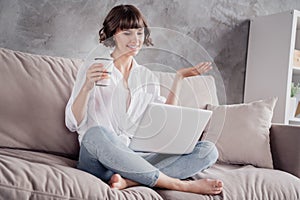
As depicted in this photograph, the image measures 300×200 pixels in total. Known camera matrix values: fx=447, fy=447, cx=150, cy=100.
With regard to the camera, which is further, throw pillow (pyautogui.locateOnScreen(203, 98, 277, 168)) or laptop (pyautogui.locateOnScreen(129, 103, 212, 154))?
throw pillow (pyautogui.locateOnScreen(203, 98, 277, 168))

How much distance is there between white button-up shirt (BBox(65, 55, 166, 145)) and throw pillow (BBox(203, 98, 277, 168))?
1.62ft

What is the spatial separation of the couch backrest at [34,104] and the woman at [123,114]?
19 cm

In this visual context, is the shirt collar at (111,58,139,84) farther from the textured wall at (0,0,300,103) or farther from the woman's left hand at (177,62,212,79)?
the woman's left hand at (177,62,212,79)

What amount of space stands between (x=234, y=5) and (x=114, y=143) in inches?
69.0

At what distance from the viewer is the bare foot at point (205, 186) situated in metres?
1.46

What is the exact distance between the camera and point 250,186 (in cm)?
157

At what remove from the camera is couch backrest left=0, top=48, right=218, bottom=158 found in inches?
66.6

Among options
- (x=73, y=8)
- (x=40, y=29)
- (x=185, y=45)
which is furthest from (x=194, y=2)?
(x=185, y=45)

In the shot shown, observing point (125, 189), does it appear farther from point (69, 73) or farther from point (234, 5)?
point (234, 5)

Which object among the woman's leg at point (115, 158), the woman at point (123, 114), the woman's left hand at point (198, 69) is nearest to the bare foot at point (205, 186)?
the woman at point (123, 114)

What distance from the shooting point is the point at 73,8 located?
2.29 metres

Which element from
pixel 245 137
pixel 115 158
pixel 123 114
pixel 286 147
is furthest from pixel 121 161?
pixel 286 147

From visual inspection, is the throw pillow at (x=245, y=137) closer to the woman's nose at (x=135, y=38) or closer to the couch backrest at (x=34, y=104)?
the couch backrest at (x=34, y=104)

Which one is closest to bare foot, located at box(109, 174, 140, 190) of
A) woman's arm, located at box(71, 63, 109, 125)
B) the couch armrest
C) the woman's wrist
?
woman's arm, located at box(71, 63, 109, 125)
